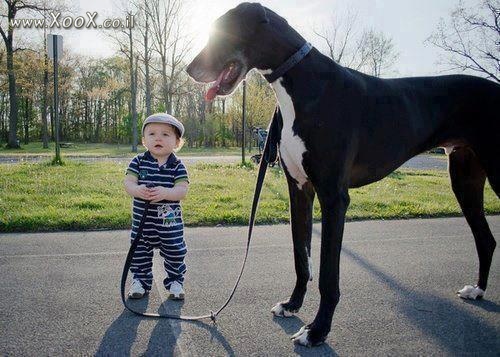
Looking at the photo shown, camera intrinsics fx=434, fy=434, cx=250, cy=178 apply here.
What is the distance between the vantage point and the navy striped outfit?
3412 mm

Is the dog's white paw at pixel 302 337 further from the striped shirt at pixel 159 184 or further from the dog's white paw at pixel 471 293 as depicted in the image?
the dog's white paw at pixel 471 293

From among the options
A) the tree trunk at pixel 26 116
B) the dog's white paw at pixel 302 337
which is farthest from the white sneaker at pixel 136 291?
the tree trunk at pixel 26 116

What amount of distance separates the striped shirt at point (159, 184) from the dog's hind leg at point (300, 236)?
0.93 meters

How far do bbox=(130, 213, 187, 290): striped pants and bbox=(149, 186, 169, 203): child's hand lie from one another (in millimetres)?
243

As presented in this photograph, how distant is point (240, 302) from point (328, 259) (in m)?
0.99

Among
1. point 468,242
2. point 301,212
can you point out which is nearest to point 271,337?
point 301,212

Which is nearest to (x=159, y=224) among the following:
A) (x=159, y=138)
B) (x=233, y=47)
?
(x=159, y=138)

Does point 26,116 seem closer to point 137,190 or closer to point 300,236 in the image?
point 137,190

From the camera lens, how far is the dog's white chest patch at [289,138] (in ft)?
8.75

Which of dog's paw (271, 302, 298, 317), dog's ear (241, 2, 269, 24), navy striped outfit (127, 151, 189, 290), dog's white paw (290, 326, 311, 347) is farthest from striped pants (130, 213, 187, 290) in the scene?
dog's ear (241, 2, 269, 24)

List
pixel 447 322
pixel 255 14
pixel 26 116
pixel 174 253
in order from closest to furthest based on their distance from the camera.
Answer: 1. pixel 255 14
2. pixel 447 322
3. pixel 174 253
4. pixel 26 116

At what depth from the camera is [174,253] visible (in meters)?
3.44

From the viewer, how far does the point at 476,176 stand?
3498mm

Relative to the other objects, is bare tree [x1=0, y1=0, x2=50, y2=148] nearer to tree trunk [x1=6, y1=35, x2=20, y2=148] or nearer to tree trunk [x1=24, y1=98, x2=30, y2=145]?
tree trunk [x1=6, y1=35, x2=20, y2=148]
